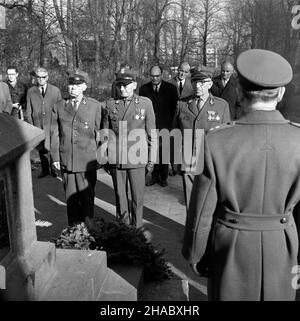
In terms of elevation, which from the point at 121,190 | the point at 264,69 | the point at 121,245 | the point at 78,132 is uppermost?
the point at 264,69

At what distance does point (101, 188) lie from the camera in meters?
7.26

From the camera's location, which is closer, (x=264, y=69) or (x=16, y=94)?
(x=264, y=69)

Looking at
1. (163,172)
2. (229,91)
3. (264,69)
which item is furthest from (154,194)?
(264,69)

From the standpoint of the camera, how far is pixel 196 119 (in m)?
4.98

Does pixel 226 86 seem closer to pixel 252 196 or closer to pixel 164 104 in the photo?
pixel 164 104

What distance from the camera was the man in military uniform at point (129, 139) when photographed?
16.1 feet

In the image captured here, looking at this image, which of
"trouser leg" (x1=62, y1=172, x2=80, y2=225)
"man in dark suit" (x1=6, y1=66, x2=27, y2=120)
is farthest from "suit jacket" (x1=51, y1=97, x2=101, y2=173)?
"man in dark suit" (x1=6, y1=66, x2=27, y2=120)

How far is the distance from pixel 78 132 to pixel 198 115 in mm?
1300

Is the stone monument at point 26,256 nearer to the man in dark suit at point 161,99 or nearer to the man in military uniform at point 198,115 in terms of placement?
the man in military uniform at point 198,115

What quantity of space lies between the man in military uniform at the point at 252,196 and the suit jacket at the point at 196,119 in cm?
244

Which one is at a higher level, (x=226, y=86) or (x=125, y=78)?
(x=125, y=78)

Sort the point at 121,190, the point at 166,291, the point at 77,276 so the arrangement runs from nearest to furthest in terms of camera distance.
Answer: the point at 77,276 < the point at 166,291 < the point at 121,190

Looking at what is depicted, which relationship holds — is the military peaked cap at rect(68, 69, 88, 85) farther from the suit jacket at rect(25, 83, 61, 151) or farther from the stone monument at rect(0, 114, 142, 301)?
the suit jacket at rect(25, 83, 61, 151)
